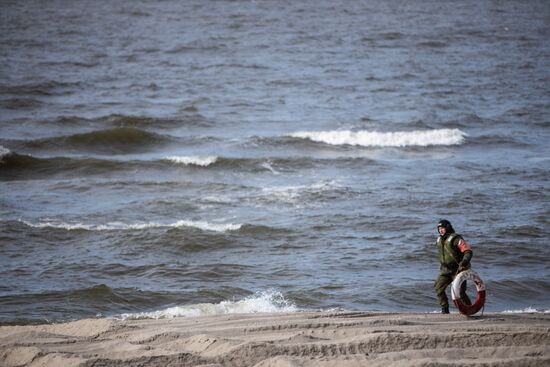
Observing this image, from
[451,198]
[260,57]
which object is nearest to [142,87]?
[260,57]

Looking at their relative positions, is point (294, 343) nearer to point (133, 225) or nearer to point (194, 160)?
point (133, 225)

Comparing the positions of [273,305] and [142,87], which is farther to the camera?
[142,87]

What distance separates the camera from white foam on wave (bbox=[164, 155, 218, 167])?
77.9 ft

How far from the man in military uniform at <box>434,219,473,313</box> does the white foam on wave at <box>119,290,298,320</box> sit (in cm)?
315

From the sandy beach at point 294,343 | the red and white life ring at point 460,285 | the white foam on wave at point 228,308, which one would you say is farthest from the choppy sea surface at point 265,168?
the sandy beach at point 294,343

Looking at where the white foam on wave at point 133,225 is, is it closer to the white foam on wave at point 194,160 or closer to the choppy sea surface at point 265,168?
the choppy sea surface at point 265,168

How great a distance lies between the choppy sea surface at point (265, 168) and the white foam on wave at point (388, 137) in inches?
4.0

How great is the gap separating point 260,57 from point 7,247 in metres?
29.4

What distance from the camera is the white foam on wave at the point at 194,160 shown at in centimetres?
2375

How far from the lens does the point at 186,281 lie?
47.0ft

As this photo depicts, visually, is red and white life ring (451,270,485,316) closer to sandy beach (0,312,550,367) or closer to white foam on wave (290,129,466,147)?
sandy beach (0,312,550,367)

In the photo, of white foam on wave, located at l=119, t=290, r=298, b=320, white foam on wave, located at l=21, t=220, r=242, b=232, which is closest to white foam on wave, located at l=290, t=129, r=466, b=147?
white foam on wave, located at l=21, t=220, r=242, b=232

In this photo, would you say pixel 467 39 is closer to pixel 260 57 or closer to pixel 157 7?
pixel 260 57

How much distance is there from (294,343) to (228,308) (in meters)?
4.73
